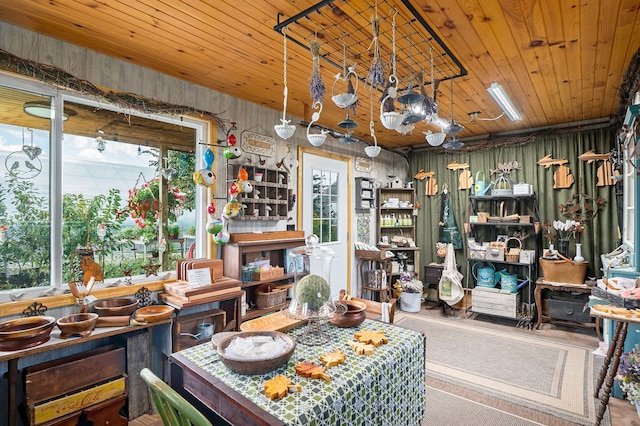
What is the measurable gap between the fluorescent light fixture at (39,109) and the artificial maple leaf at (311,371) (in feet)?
7.63

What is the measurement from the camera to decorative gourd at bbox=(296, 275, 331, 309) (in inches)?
60.1

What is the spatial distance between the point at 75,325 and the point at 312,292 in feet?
4.94

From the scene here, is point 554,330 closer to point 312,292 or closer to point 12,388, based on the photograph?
point 312,292

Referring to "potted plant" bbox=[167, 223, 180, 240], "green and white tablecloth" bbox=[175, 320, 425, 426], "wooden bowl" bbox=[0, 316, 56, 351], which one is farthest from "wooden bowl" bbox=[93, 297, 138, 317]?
"green and white tablecloth" bbox=[175, 320, 425, 426]

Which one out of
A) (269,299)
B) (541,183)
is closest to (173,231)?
(269,299)

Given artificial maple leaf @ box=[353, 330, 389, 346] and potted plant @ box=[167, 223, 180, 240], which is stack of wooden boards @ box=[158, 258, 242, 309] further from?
artificial maple leaf @ box=[353, 330, 389, 346]

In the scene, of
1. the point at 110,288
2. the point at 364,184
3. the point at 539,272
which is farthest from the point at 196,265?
the point at 539,272

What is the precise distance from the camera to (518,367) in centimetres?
313

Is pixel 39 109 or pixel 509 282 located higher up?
pixel 39 109

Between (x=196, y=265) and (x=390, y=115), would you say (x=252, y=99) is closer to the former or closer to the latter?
(x=196, y=265)

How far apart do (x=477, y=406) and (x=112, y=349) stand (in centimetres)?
265

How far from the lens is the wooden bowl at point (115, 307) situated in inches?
89.3

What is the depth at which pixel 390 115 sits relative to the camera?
1.70 m

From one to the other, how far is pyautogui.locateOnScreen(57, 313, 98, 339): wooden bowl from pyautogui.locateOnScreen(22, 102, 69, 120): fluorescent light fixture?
1.33 metres
